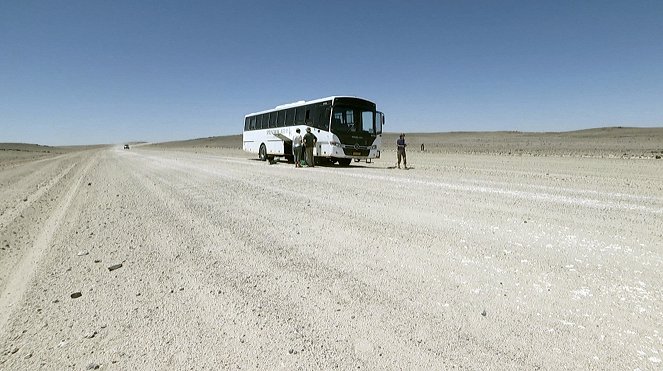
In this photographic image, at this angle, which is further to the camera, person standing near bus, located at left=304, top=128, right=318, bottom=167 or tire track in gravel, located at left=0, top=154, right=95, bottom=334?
person standing near bus, located at left=304, top=128, right=318, bottom=167

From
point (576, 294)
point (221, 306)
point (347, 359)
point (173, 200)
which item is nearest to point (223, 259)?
point (221, 306)

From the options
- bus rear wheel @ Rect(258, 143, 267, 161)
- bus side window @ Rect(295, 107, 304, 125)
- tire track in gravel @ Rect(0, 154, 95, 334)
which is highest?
bus side window @ Rect(295, 107, 304, 125)

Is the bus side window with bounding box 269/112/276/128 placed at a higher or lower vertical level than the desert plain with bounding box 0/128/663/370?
higher

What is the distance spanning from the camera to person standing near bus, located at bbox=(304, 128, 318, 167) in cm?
1931

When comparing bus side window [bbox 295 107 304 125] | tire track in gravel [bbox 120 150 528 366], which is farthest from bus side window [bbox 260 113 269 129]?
tire track in gravel [bbox 120 150 528 366]

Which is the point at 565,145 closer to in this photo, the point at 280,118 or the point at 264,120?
the point at 264,120

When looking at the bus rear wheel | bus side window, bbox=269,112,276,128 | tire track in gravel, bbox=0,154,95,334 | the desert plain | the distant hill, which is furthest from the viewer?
the distant hill

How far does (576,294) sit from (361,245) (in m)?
2.39

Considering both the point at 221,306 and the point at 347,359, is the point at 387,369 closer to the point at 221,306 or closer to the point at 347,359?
the point at 347,359

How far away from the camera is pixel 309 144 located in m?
19.4

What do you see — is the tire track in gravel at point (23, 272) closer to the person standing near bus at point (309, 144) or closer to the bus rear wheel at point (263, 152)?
the person standing near bus at point (309, 144)

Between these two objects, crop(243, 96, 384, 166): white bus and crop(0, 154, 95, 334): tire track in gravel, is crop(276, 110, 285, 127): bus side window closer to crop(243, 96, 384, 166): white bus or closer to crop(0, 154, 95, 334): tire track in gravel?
crop(243, 96, 384, 166): white bus

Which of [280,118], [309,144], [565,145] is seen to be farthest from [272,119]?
[565,145]

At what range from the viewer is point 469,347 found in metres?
2.51
